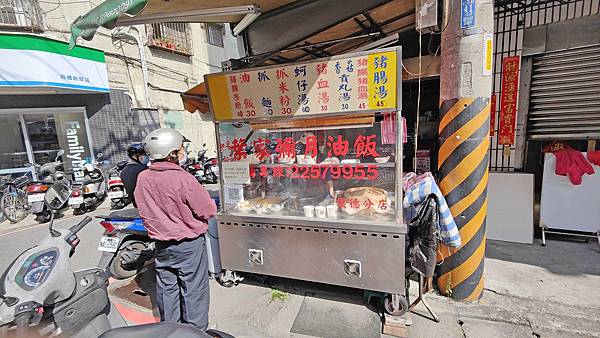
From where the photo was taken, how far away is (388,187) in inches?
122

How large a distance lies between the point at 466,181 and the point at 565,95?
2970mm

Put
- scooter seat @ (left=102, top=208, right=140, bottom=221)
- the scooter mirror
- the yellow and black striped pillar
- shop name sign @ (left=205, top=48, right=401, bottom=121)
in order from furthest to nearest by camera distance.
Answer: the scooter mirror < scooter seat @ (left=102, top=208, right=140, bottom=221) < the yellow and black striped pillar < shop name sign @ (left=205, top=48, right=401, bottom=121)

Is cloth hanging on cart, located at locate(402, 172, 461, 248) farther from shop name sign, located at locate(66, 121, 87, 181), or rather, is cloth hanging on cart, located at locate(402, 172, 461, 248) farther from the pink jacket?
shop name sign, located at locate(66, 121, 87, 181)

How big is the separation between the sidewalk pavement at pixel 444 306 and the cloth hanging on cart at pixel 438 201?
0.85 meters

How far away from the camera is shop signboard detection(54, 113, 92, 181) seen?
881 cm

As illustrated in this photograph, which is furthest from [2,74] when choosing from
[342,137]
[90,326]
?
[342,137]

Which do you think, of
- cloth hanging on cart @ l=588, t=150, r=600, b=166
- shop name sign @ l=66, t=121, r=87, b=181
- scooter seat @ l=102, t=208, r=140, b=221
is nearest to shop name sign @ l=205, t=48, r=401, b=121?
scooter seat @ l=102, t=208, r=140, b=221

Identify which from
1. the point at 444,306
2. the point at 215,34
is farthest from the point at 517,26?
the point at 215,34

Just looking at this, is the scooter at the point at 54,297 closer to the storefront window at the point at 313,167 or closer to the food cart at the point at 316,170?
the food cart at the point at 316,170

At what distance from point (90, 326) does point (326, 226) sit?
94.4 inches

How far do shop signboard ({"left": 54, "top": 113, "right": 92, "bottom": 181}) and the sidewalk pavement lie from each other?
675cm

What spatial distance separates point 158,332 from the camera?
145 centimetres

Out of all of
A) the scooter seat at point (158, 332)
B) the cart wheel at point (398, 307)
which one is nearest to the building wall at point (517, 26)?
the cart wheel at point (398, 307)

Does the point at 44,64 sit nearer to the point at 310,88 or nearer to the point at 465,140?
the point at 310,88
